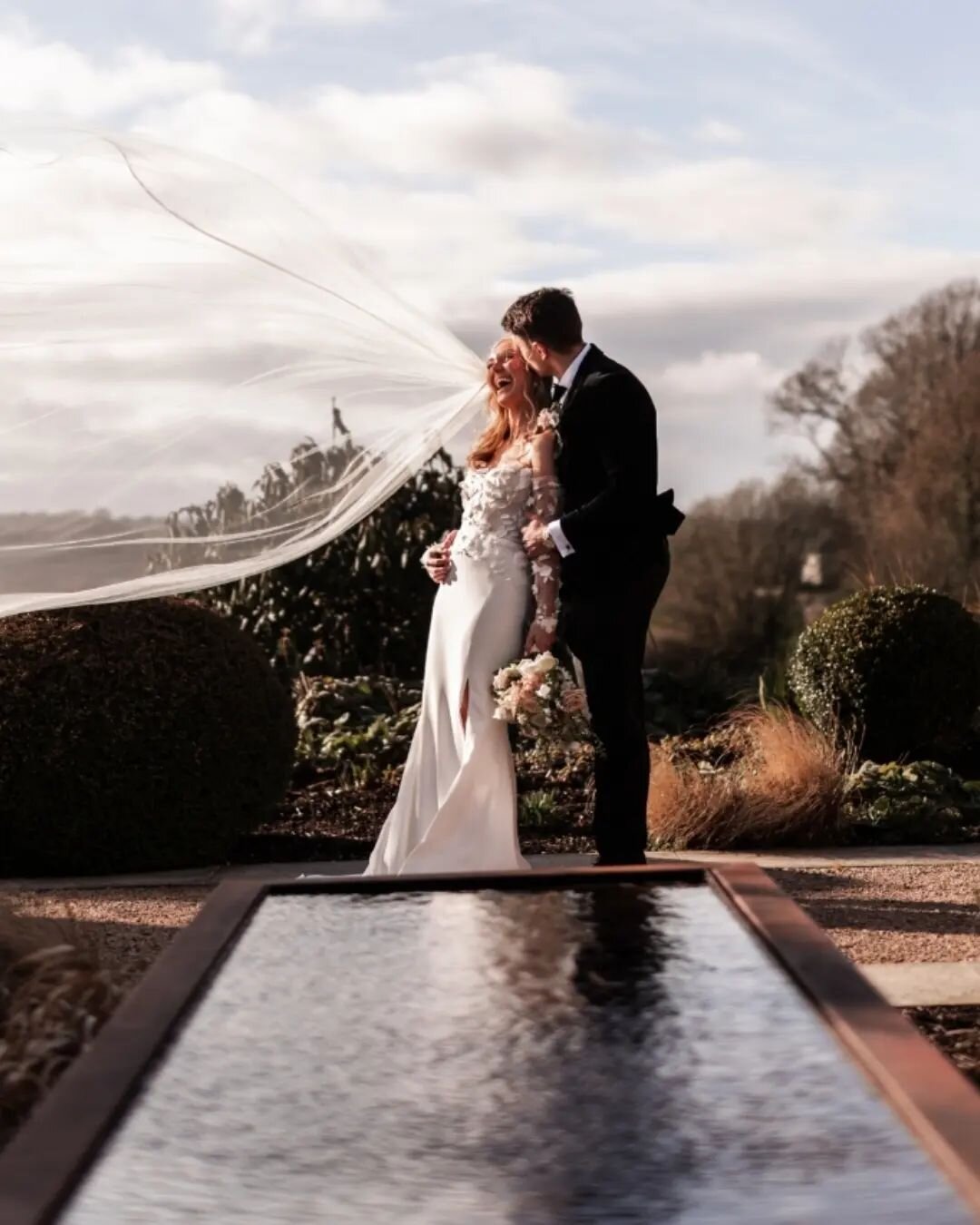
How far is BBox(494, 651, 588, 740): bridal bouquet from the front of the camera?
6.08 meters

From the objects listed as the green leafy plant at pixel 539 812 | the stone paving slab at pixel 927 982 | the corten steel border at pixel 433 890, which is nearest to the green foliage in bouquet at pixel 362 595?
the green leafy plant at pixel 539 812

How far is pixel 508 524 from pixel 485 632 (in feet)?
1.29

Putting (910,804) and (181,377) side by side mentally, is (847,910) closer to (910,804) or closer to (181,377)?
(910,804)

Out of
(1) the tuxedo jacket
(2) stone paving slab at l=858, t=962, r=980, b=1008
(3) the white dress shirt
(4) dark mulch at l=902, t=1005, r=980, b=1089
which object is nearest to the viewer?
(4) dark mulch at l=902, t=1005, r=980, b=1089

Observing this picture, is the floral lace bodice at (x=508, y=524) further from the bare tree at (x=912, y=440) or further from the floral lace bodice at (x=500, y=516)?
the bare tree at (x=912, y=440)

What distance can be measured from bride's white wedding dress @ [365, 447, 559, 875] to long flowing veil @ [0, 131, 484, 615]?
408 millimetres

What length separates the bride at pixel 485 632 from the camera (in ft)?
20.8

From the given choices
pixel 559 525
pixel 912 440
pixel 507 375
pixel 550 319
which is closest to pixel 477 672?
pixel 559 525

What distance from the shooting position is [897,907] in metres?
7.00

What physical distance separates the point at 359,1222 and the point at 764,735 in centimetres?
795

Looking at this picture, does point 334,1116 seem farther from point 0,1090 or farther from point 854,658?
point 854,658

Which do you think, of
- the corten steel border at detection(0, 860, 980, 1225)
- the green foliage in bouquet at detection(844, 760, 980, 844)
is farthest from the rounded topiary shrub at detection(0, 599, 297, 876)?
the corten steel border at detection(0, 860, 980, 1225)

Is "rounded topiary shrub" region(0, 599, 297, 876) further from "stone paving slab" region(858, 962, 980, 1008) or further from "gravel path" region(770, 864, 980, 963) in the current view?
"stone paving slab" region(858, 962, 980, 1008)

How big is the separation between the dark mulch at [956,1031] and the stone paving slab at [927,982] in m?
0.07
